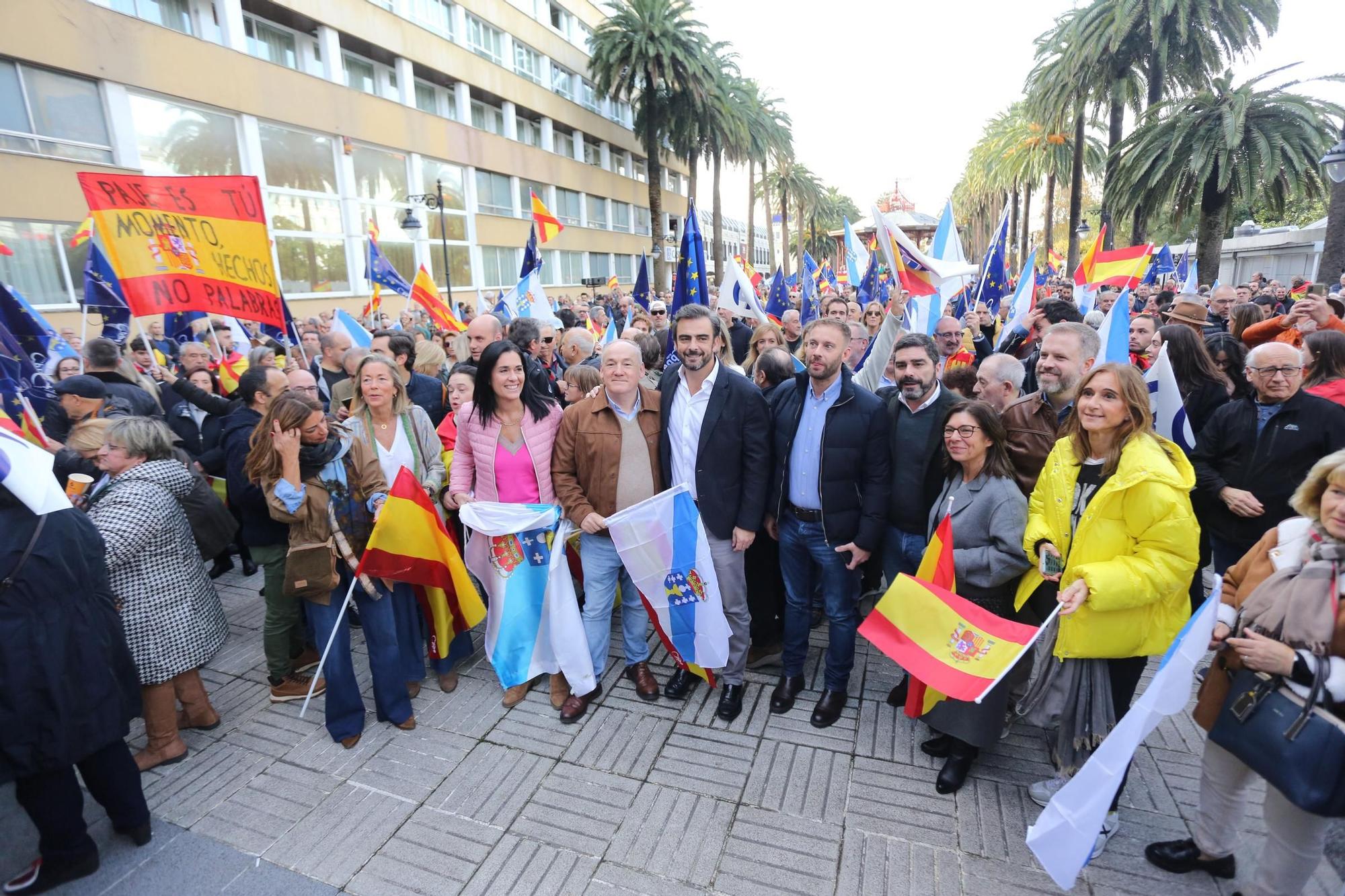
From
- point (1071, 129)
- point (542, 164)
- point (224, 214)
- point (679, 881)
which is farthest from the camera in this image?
point (542, 164)

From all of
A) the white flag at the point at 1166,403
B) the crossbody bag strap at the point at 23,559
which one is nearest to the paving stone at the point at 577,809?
the crossbody bag strap at the point at 23,559

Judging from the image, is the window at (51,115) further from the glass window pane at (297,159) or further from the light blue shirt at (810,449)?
the light blue shirt at (810,449)

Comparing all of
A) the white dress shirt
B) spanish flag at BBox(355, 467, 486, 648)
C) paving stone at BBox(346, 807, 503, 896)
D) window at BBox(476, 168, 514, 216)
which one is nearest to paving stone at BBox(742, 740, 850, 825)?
paving stone at BBox(346, 807, 503, 896)

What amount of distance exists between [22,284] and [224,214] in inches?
473

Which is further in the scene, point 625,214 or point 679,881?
point 625,214

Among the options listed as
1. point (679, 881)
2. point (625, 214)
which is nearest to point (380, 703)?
point (679, 881)

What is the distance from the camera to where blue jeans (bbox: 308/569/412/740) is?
3.57 m

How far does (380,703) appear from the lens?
146 inches

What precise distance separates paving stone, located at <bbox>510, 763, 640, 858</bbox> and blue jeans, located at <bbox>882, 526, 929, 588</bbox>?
1815 mm

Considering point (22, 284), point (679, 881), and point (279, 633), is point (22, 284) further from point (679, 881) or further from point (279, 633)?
point (679, 881)

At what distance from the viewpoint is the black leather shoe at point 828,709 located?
3.61 metres

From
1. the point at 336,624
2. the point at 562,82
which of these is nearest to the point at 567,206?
the point at 562,82

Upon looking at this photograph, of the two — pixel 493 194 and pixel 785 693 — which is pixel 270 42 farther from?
pixel 785 693

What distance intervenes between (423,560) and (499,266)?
26.7 metres
